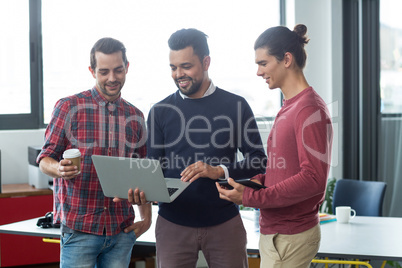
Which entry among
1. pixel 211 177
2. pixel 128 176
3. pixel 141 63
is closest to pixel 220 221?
pixel 211 177

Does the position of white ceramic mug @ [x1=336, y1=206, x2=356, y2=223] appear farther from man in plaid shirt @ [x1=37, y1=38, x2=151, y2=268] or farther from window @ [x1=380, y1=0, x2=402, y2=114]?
window @ [x1=380, y1=0, x2=402, y2=114]

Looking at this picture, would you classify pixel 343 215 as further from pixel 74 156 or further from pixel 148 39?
pixel 148 39

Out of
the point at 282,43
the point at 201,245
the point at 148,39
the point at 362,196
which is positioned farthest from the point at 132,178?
the point at 148,39

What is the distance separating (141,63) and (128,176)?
117 inches

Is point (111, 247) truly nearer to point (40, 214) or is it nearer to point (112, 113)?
point (112, 113)

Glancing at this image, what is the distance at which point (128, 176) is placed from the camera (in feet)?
7.07

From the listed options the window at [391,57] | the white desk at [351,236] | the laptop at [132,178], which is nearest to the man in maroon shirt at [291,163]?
the laptop at [132,178]

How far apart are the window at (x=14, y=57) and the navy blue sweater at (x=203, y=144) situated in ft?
8.30

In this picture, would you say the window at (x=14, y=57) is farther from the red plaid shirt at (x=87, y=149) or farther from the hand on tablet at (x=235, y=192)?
the hand on tablet at (x=235, y=192)

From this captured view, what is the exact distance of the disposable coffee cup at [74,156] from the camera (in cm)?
214

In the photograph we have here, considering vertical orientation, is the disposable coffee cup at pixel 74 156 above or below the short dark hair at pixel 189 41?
below

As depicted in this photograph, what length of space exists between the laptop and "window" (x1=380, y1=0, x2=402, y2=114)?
2.94 metres

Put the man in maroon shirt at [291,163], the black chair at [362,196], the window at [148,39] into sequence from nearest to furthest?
the man in maroon shirt at [291,163], the black chair at [362,196], the window at [148,39]

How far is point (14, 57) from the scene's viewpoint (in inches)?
181
